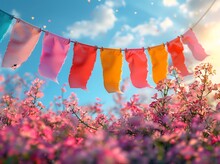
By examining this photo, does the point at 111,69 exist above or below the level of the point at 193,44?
below

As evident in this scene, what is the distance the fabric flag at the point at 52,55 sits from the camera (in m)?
4.46

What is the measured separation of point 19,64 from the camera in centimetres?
445

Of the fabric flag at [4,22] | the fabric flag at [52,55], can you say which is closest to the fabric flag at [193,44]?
the fabric flag at [52,55]

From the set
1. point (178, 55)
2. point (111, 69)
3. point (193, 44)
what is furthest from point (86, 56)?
point (193, 44)

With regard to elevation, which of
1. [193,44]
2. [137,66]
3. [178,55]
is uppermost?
[193,44]

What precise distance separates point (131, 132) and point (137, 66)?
2146 millimetres

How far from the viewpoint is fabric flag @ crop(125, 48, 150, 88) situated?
16.8 feet

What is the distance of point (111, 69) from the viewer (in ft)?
16.3

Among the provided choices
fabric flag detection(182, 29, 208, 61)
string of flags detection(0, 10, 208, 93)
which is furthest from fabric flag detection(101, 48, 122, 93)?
fabric flag detection(182, 29, 208, 61)

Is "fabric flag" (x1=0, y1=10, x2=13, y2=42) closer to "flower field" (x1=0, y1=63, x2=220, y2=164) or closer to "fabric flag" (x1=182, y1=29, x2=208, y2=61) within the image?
"flower field" (x1=0, y1=63, x2=220, y2=164)

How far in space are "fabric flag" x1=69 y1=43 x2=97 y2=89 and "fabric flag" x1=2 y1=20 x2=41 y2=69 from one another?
65 centimetres

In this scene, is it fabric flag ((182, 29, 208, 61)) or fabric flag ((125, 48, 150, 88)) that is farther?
fabric flag ((182, 29, 208, 61))

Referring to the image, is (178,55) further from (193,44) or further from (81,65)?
(81,65)

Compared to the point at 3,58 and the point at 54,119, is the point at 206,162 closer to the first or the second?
the point at 54,119
